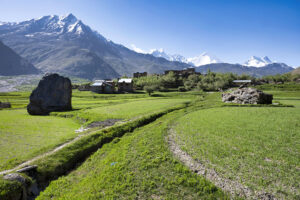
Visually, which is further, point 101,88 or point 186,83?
point 186,83

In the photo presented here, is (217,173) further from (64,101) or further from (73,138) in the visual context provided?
(64,101)

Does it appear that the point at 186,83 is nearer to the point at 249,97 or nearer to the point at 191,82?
the point at 191,82

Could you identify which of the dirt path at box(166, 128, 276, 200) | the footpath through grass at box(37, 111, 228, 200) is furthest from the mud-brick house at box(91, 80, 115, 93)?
the dirt path at box(166, 128, 276, 200)

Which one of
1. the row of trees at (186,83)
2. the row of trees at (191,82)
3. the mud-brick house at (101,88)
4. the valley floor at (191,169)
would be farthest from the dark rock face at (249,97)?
the mud-brick house at (101,88)

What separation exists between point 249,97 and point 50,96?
57264 millimetres

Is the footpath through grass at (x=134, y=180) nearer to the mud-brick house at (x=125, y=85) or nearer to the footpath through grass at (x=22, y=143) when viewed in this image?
the footpath through grass at (x=22, y=143)

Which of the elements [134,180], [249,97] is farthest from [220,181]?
[249,97]

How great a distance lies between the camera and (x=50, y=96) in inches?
1676

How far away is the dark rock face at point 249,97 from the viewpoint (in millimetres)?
41719

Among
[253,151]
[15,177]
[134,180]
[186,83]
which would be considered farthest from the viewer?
[186,83]

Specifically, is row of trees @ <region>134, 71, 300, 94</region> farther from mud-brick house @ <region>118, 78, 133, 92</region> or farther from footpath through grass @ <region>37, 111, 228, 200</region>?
footpath through grass @ <region>37, 111, 228, 200</region>

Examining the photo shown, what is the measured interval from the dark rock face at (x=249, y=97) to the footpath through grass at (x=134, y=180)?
38288mm

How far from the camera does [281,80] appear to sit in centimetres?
15788

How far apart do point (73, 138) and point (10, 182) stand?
930 centimetres
